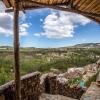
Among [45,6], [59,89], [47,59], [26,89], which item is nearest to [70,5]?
[45,6]

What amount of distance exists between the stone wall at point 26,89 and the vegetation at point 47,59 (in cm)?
3244

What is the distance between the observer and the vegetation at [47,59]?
48.5 m

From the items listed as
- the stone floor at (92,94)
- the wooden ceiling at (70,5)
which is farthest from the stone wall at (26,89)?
the wooden ceiling at (70,5)

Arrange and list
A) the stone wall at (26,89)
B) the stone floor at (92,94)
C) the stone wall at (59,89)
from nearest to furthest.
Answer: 1. the stone wall at (26,89)
2. the stone floor at (92,94)
3. the stone wall at (59,89)

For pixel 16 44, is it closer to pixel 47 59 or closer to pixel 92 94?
pixel 92 94

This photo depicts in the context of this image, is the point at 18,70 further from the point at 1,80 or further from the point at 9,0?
the point at 1,80

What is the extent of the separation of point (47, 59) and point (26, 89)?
179 ft

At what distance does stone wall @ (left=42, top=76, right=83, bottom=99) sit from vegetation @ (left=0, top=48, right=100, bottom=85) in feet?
88.0

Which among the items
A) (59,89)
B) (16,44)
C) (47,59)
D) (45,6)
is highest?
(45,6)

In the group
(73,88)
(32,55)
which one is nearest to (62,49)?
(32,55)

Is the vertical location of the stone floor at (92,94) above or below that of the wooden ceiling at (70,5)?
below

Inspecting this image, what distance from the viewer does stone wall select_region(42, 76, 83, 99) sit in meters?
11.3

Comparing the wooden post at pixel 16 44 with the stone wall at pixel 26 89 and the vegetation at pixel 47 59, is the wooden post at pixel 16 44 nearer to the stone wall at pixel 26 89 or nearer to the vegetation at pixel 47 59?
the stone wall at pixel 26 89

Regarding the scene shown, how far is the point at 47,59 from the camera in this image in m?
62.4
